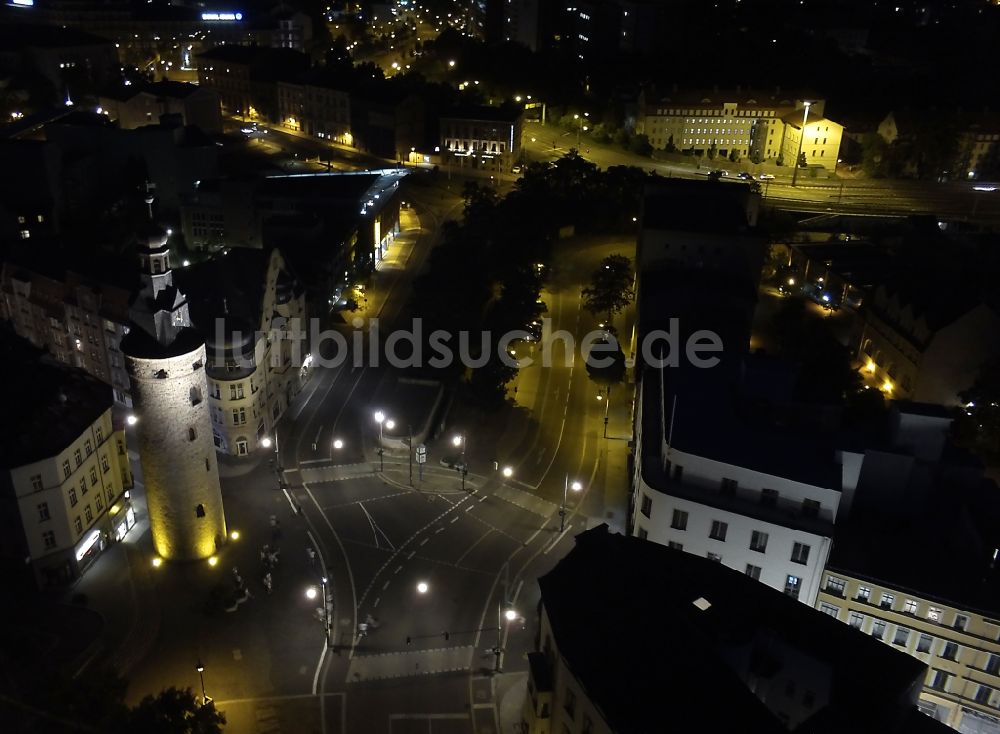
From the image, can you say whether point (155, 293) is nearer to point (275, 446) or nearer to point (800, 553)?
point (275, 446)

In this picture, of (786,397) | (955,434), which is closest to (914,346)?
(955,434)

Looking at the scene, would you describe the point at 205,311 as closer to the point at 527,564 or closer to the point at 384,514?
the point at 384,514

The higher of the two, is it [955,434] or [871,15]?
[871,15]

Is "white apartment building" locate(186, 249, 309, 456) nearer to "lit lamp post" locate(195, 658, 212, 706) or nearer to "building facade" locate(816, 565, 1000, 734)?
"lit lamp post" locate(195, 658, 212, 706)

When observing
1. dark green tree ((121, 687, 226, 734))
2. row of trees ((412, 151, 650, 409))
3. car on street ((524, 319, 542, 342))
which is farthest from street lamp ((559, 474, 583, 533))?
dark green tree ((121, 687, 226, 734))

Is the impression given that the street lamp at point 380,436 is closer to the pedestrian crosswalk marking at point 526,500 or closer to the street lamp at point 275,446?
the street lamp at point 275,446

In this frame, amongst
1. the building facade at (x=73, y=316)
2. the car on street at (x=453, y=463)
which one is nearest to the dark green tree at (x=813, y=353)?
the car on street at (x=453, y=463)
